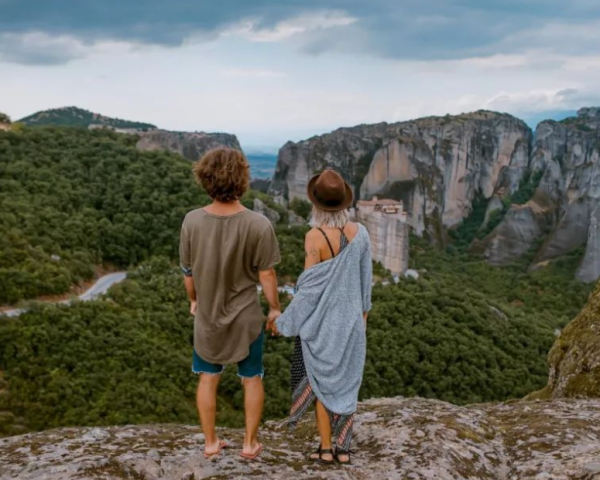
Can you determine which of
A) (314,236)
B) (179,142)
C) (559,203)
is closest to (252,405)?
(314,236)

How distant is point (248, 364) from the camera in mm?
4641

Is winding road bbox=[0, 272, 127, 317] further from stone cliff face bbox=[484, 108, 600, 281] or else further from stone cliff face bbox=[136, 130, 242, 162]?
stone cliff face bbox=[484, 108, 600, 281]

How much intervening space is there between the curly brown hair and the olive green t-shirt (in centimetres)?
18

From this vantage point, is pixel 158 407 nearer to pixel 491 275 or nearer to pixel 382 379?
pixel 382 379

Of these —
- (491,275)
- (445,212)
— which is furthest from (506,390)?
(445,212)

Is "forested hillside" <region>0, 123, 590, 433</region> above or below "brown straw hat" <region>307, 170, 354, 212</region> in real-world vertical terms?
below

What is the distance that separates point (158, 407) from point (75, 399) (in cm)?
262

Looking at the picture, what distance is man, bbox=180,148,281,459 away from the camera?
439 cm

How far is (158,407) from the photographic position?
1847 centimetres

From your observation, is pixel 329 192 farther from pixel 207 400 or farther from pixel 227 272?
pixel 207 400

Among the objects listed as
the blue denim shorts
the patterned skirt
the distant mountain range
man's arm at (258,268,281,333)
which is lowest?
the patterned skirt

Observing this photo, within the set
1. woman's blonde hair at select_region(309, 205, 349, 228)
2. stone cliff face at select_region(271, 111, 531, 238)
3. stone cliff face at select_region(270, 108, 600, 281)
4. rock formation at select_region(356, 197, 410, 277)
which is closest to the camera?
woman's blonde hair at select_region(309, 205, 349, 228)

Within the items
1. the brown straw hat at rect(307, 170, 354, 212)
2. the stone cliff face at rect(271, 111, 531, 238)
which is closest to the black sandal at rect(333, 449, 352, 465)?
the brown straw hat at rect(307, 170, 354, 212)

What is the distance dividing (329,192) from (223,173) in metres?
0.83
